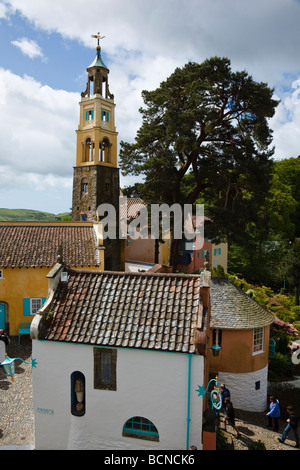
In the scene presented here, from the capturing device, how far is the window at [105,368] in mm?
11055

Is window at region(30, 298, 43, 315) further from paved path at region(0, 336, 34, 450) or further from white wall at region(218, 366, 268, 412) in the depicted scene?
white wall at region(218, 366, 268, 412)

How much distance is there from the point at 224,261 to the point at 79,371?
35.0 m

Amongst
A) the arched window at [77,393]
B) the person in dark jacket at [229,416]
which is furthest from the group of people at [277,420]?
the arched window at [77,393]

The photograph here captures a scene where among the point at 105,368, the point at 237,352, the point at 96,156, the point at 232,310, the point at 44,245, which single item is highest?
the point at 96,156

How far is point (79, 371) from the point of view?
11.2m

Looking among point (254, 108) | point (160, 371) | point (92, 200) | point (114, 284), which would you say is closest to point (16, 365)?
point (114, 284)

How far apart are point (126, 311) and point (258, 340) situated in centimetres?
1013

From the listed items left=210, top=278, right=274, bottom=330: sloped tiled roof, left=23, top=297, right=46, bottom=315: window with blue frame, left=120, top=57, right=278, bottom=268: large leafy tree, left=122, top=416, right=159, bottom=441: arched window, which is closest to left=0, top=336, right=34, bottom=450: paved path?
left=23, top=297, right=46, bottom=315: window with blue frame

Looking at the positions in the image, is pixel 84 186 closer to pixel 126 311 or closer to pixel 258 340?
pixel 258 340

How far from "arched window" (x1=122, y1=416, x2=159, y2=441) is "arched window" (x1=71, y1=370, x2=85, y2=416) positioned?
1557 mm

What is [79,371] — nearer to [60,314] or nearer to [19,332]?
[60,314]

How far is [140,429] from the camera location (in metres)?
11.3

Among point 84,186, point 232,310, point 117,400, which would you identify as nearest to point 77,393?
point 117,400

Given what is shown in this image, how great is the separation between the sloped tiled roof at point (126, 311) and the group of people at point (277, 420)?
21.6ft
